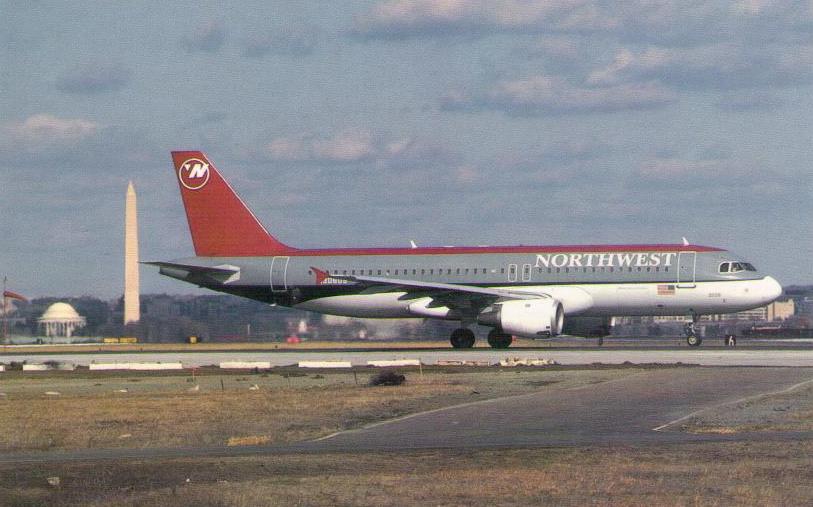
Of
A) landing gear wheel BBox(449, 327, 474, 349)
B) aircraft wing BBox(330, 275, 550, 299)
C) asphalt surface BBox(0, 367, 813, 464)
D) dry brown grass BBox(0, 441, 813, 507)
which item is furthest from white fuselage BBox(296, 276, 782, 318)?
dry brown grass BBox(0, 441, 813, 507)

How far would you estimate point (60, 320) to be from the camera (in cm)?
9200

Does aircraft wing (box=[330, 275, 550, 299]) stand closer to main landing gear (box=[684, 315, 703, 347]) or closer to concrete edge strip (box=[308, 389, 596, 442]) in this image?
main landing gear (box=[684, 315, 703, 347])

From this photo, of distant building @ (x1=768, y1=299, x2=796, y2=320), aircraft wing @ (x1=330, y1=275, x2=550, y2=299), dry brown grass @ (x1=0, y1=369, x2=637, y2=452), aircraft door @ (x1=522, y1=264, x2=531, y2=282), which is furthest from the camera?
distant building @ (x1=768, y1=299, x2=796, y2=320)

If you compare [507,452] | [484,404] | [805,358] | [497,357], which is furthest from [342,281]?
[507,452]

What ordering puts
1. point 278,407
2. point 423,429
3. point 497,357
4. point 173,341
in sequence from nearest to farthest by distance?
1. point 423,429
2. point 278,407
3. point 497,357
4. point 173,341

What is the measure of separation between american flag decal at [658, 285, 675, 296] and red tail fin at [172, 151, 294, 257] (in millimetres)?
15621

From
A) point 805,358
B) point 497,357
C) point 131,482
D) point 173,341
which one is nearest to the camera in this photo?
Answer: point 131,482

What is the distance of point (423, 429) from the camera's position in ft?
75.6

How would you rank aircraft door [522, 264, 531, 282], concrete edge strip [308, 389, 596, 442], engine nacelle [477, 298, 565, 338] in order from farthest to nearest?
aircraft door [522, 264, 531, 282] → engine nacelle [477, 298, 565, 338] → concrete edge strip [308, 389, 596, 442]

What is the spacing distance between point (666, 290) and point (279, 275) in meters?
15.7

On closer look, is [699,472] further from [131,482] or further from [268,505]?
[131,482]

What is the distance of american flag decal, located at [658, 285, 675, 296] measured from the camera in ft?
172

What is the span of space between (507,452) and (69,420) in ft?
33.1

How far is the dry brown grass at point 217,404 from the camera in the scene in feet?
75.1
